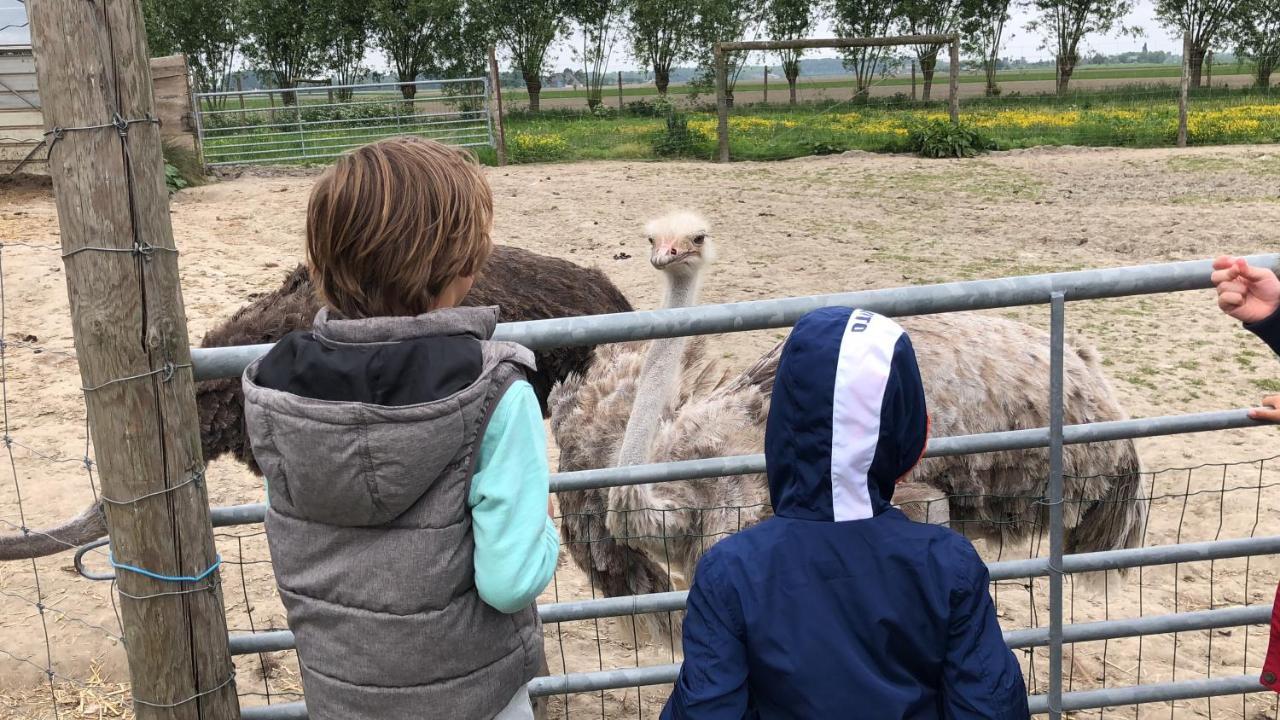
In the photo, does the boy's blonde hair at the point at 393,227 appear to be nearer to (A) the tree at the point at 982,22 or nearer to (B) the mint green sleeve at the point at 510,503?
(B) the mint green sleeve at the point at 510,503

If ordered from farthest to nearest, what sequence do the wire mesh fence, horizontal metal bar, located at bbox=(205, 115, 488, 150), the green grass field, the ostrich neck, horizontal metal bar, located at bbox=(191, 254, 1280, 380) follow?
horizontal metal bar, located at bbox=(205, 115, 488, 150)
the green grass field
the wire mesh fence
the ostrich neck
horizontal metal bar, located at bbox=(191, 254, 1280, 380)

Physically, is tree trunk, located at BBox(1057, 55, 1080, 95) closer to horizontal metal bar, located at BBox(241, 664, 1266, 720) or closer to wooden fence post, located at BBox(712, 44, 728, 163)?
wooden fence post, located at BBox(712, 44, 728, 163)

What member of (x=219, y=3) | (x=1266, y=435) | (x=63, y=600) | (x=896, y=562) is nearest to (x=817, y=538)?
(x=896, y=562)

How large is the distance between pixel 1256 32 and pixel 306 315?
94.5 ft

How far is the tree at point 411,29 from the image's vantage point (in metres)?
28.5

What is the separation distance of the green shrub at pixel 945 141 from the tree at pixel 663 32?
14.8m

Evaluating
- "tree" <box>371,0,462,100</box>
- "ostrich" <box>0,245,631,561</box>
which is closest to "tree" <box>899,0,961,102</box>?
"tree" <box>371,0,462,100</box>

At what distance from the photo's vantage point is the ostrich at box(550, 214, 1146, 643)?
10.8ft

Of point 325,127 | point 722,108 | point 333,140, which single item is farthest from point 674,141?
point 325,127

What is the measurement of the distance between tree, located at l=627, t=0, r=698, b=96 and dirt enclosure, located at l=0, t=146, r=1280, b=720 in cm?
1574

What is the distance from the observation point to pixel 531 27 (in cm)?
2902

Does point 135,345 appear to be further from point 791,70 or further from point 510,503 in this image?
point 791,70

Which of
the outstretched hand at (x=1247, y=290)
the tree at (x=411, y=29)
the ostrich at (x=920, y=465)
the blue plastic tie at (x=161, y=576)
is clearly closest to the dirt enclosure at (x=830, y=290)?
the ostrich at (x=920, y=465)

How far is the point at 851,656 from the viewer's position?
54.1 inches
